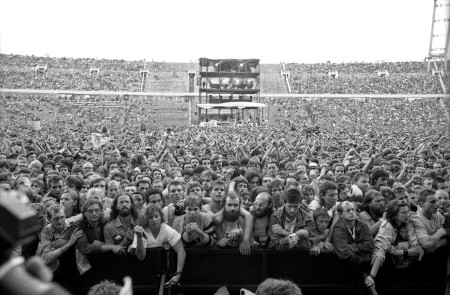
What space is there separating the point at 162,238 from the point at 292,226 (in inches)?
54.4

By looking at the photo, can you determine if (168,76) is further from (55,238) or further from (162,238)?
(162,238)

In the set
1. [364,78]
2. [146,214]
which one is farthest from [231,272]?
[364,78]

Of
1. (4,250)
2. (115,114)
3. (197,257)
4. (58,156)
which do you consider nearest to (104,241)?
(197,257)

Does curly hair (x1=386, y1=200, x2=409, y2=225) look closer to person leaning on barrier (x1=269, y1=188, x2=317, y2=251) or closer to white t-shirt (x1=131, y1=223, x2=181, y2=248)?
person leaning on barrier (x1=269, y1=188, x2=317, y2=251)

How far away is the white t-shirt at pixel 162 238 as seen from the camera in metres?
4.88

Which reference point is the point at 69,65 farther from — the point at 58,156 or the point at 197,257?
the point at 197,257

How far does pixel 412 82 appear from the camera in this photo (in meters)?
63.3

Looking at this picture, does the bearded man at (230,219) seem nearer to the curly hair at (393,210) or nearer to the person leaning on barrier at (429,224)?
the curly hair at (393,210)

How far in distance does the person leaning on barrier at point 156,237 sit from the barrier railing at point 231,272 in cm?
11

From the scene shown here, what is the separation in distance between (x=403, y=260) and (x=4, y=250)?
4.83 meters

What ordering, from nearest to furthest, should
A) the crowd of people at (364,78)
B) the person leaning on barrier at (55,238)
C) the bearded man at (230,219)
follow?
1. the person leaning on barrier at (55,238)
2. the bearded man at (230,219)
3. the crowd of people at (364,78)

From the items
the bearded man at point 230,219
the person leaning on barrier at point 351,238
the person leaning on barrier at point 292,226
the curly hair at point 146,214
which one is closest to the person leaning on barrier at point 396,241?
the person leaning on barrier at point 351,238

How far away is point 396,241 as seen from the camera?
5.14 metres

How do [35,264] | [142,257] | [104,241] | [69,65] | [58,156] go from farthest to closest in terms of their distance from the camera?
[69,65] → [58,156] → [104,241] → [142,257] → [35,264]
